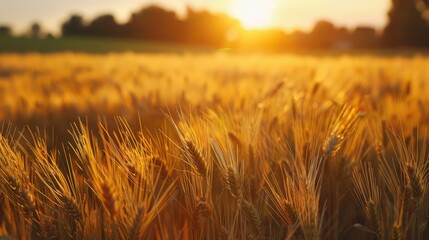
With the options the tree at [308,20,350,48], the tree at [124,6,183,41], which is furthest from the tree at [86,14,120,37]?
the tree at [308,20,350,48]

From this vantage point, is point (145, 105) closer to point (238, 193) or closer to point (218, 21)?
point (238, 193)

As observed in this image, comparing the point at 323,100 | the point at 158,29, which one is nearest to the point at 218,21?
the point at 158,29

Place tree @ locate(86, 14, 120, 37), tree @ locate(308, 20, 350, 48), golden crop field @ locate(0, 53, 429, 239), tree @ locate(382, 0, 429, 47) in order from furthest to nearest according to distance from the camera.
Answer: tree @ locate(308, 20, 350, 48) → tree @ locate(86, 14, 120, 37) → tree @ locate(382, 0, 429, 47) → golden crop field @ locate(0, 53, 429, 239)

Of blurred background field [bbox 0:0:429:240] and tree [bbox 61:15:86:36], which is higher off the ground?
tree [bbox 61:15:86:36]

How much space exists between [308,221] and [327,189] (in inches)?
14.0

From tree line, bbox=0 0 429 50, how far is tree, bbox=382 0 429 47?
1.22m

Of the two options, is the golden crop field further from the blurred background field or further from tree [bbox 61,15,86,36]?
tree [bbox 61,15,86,36]

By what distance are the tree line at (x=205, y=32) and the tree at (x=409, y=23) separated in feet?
4.00

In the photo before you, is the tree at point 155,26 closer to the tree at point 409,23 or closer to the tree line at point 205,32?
the tree line at point 205,32

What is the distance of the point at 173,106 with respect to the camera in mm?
1708

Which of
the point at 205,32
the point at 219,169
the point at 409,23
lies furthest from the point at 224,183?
the point at 205,32

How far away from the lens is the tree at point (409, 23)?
2697 centimetres

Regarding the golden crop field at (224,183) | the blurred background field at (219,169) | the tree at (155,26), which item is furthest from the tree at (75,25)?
the golden crop field at (224,183)

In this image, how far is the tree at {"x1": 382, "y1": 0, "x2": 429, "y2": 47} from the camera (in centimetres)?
2697
